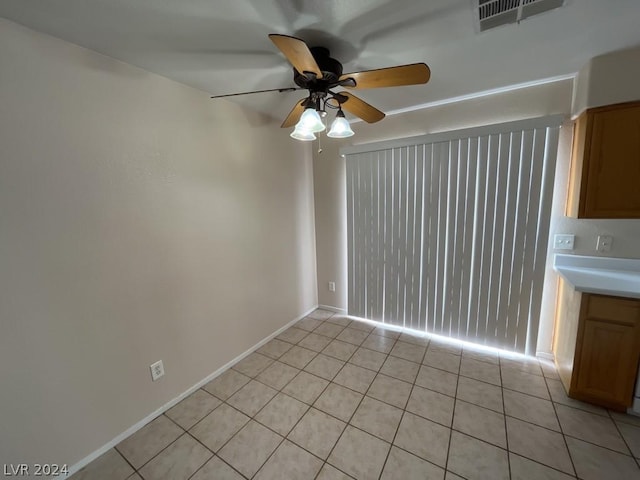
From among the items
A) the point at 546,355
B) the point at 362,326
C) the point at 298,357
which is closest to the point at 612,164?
the point at 546,355

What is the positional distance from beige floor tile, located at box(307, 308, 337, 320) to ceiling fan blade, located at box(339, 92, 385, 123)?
241 cm

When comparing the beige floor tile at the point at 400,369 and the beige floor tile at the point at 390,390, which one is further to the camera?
the beige floor tile at the point at 400,369

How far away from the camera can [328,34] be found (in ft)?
4.42

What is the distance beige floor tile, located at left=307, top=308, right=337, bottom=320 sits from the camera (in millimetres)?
3263

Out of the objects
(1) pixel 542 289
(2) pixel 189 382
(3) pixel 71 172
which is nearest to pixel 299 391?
(2) pixel 189 382

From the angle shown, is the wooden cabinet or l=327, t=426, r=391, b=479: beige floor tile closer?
l=327, t=426, r=391, b=479: beige floor tile

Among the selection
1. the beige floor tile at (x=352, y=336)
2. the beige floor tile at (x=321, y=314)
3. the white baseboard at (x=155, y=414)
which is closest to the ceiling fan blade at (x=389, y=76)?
the beige floor tile at (x=352, y=336)

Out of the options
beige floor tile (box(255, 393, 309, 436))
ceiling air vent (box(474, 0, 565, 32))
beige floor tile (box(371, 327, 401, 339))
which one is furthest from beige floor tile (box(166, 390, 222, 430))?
ceiling air vent (box(474, 0, 565, 32))

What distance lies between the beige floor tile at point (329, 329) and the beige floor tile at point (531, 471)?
5.54 ft

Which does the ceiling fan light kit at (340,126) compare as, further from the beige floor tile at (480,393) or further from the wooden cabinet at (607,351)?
the beige floor tile at (480,393)

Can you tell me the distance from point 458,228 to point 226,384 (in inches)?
99.5

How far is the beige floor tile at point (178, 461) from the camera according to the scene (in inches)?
54.9

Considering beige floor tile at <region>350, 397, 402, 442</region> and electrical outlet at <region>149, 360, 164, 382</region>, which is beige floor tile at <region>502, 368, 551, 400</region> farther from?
electrical outlet at <region>149, 360, 164, 382</region>

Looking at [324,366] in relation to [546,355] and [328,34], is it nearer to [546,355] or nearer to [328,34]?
[546,355]
